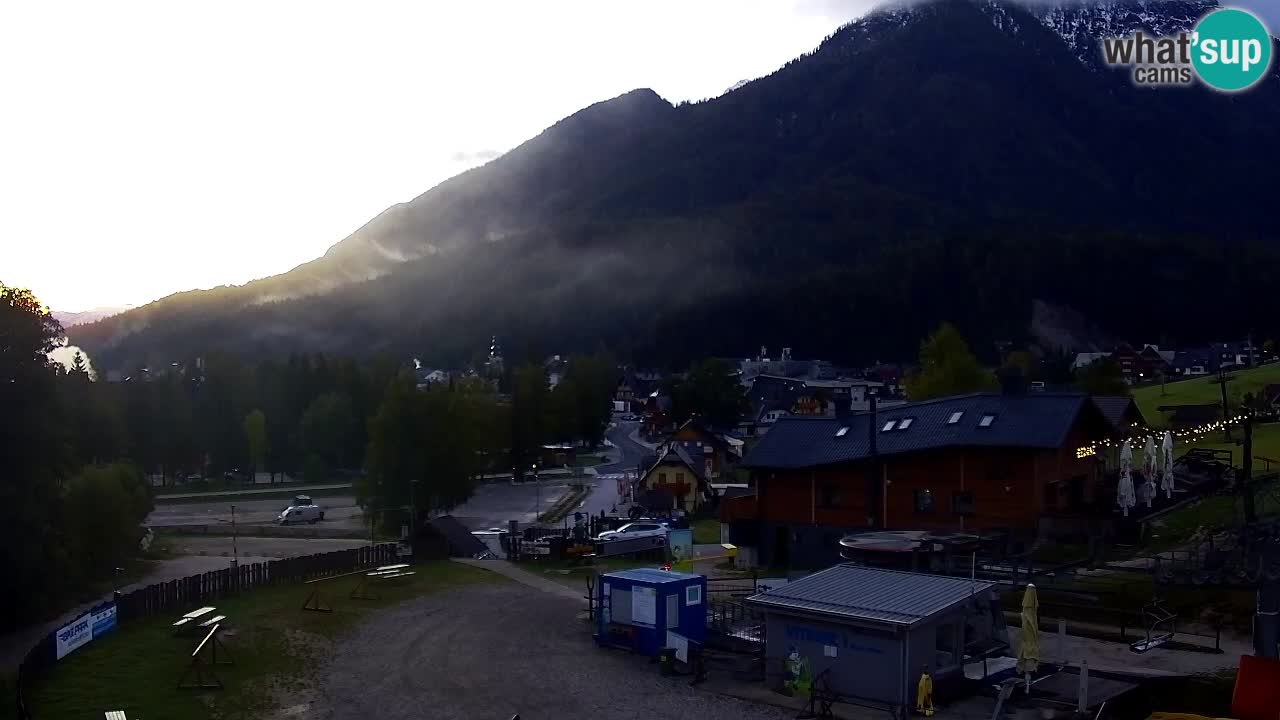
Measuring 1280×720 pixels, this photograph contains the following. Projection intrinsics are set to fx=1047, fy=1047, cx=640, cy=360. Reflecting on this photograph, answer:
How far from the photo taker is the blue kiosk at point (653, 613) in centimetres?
2506

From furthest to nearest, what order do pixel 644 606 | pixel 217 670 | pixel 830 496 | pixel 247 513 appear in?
pixel 247 513 < pixel 830 496 < pixel 644 606 < pixel 217 670

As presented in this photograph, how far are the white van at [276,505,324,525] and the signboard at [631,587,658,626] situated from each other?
40761 millimetres

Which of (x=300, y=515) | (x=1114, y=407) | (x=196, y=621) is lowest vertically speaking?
(x=300, y=515)

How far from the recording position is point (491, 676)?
23297mm

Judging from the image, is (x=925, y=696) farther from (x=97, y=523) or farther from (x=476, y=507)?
(x=476, y=507)

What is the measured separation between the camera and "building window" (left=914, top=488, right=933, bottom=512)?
35438mm

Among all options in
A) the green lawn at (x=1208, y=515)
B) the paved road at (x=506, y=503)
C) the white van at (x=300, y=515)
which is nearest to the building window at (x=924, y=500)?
the green lawn at (x=1208, y=515)

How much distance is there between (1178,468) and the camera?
39344mm

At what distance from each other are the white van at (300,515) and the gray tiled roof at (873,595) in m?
44.2

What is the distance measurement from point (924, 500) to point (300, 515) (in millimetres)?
39525

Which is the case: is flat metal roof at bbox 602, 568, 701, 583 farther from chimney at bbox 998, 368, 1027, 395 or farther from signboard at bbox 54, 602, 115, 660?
chimney at bbox 998, 368, 1027, 395

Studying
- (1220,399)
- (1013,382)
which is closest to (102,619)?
(1013,382)

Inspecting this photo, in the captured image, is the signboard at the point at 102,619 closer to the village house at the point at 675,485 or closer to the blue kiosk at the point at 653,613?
the blue kiosk at the point at 653,613

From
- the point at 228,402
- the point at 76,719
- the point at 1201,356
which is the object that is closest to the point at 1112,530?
the point at 76,719
